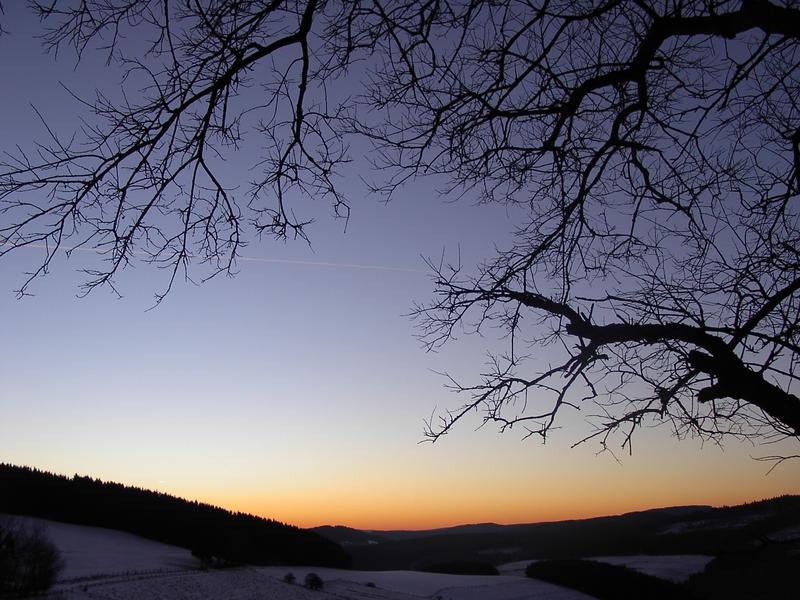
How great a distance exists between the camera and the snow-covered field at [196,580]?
1830 cm

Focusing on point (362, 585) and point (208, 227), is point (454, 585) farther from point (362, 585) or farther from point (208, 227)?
point (208, 227)

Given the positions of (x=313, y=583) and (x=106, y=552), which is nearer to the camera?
(x=313, y=583)

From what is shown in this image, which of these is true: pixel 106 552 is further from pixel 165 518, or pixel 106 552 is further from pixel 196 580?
pixel 165 518

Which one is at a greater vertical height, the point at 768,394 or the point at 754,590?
the point at 768,394

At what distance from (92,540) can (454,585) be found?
16.9 m

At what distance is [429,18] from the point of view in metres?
3.54

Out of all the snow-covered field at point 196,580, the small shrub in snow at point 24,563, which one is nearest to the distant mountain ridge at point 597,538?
the snow-covered field at point 196,580

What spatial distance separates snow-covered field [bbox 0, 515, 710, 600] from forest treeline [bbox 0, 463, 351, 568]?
46.6 inches

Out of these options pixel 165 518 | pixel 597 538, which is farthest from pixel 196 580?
pixel 597 538

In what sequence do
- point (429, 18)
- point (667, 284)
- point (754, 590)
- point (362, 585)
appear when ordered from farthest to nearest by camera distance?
point (754, 590), point (362, 585), point (667, 284), point (429, 18)

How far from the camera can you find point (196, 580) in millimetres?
21328

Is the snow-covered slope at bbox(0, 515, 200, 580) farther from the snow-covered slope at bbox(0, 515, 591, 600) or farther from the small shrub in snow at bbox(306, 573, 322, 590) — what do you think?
the small shrub in snow at bbox(306, 573, 322, 590)

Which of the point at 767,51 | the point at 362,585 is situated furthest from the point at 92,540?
the point at 767,51

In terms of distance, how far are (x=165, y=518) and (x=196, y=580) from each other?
13.8 meters
